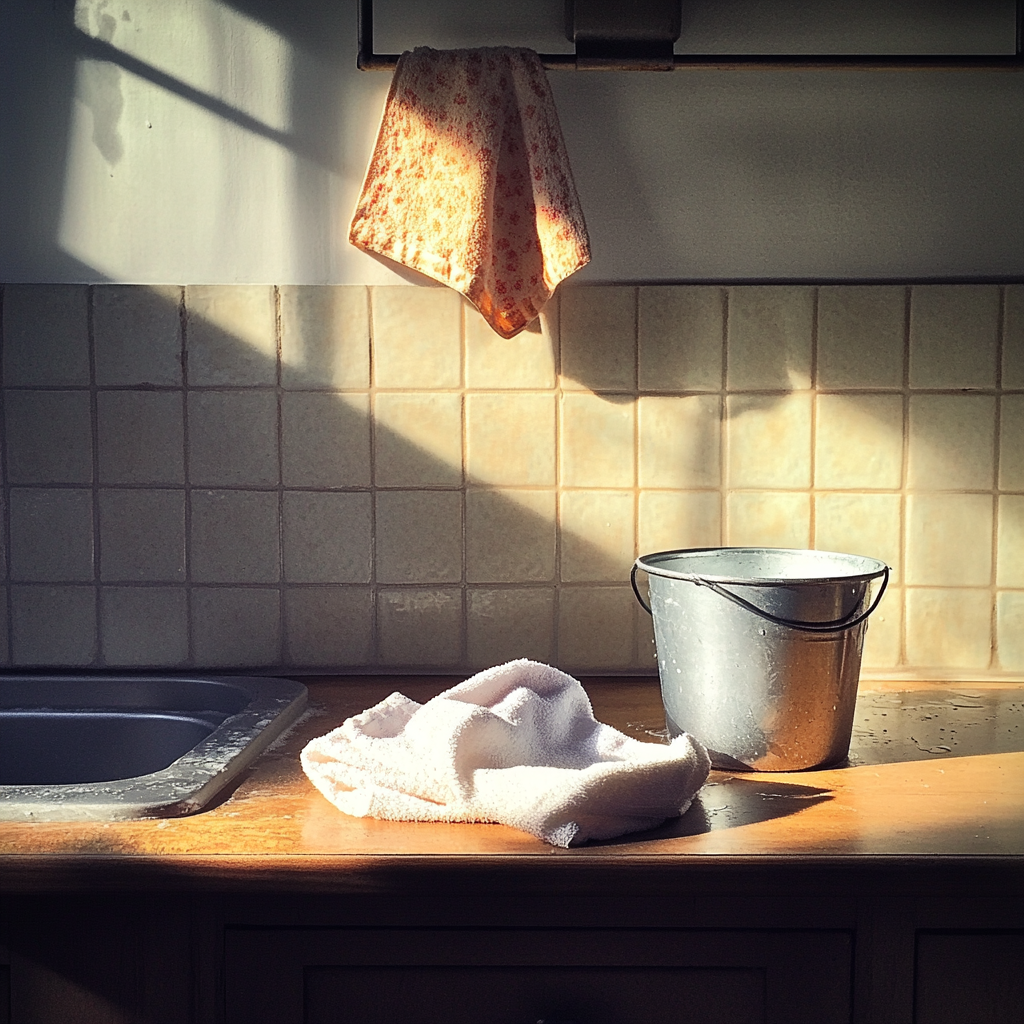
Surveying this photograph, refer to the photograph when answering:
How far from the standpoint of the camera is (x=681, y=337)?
1387mm

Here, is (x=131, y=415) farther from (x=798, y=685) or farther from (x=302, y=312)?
(x=798, y=685)

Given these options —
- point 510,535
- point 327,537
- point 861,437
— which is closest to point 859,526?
point 861,437

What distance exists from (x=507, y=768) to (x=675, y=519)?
1.86ft

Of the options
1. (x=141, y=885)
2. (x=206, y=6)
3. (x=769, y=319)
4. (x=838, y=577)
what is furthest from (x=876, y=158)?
(x=141, y=885)

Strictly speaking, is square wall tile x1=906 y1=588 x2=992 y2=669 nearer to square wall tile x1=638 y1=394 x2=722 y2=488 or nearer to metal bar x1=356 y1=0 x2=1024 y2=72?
square wall tile x1=638 y1=394 x2=722 y2=488

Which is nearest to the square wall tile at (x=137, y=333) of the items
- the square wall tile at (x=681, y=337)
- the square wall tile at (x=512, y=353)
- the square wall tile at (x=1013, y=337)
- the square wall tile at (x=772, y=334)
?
the square wall tile at (x=512, y=353)

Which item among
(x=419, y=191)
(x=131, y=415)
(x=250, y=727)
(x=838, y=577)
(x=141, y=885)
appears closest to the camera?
(x=141, y=885)

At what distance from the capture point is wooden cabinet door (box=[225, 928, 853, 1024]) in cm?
87

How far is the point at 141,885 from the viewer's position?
2.69 feet

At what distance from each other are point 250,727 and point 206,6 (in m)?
0.88

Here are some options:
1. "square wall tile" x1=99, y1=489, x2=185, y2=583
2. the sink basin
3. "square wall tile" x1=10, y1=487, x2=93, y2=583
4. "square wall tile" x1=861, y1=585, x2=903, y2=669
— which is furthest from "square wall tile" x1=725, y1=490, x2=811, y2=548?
"square wall tile" x1=10, y1=487, x2=93, y2=583

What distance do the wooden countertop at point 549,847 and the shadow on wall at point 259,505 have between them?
1.30 feet

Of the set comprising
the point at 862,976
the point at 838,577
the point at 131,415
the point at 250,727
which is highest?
the point at 131,415

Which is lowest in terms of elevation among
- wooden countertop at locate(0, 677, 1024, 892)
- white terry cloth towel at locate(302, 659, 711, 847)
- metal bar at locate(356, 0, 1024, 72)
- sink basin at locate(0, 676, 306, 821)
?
sink basin at locate(0, 676, 306, 821)
